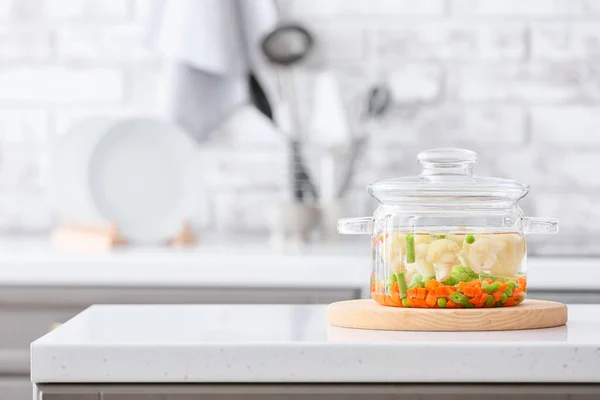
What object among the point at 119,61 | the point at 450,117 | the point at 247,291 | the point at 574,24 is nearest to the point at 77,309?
the point at 247,291

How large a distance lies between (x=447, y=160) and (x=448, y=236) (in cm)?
10

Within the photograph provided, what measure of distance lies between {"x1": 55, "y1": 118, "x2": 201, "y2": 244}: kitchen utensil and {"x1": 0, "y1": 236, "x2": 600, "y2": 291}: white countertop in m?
0.35

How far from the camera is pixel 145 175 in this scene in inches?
100

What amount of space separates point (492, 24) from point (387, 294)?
5.83 ft

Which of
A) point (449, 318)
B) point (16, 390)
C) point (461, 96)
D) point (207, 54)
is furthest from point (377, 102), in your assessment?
point (449, 318)

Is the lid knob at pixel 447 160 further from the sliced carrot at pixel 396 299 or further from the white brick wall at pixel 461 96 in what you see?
the white brick wall at pixel 461 96

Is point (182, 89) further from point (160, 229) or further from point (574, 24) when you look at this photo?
point (574, 24)

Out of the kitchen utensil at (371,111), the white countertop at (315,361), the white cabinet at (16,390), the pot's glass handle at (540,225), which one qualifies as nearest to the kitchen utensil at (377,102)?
the kitchen utensil at (371,111)

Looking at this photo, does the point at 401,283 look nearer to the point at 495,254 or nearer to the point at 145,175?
the point at 495,254

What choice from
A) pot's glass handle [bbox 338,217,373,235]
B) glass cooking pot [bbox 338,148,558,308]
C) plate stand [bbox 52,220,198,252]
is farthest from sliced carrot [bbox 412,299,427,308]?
plate stand [bbox 52,220,198,252]

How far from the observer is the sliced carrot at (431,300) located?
102 centimetres

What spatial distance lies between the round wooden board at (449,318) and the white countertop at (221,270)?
3.30ft

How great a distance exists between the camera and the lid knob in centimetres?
107

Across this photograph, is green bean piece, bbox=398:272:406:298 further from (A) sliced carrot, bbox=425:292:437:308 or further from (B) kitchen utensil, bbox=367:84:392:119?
(B) kitchen utensil, bbox=367:84:392:119
